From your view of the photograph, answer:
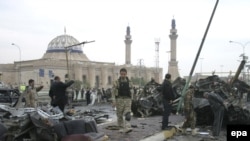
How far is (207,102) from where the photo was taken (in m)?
13.9

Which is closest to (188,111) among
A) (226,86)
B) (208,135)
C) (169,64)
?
(208,135)

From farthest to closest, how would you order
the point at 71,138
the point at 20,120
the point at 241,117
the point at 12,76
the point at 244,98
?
1. the point at 12,76
2. the point at 244,98
3. the point at 241,117
4. the point at 20,120
5. the point at 71,138

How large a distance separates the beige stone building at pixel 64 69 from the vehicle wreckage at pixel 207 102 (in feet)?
254

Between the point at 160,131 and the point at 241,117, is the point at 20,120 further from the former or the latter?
the point at 241,117

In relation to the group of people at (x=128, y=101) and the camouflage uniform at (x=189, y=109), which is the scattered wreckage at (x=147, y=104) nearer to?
the group of people at (x=128, y=101)

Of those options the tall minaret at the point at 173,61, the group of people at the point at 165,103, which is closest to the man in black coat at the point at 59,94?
the group of people at the point at 165,103

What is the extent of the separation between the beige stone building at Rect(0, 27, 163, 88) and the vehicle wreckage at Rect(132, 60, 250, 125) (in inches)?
3044

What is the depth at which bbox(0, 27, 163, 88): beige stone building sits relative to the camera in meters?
99.5

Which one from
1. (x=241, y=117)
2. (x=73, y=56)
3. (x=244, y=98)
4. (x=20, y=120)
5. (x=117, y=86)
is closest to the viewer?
(x=20, y=120)

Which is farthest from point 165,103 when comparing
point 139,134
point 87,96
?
point 87,96

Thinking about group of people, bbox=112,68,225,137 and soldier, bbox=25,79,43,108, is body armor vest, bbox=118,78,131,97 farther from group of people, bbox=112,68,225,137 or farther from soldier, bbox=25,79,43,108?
soldier, bbox=25,79,43,108

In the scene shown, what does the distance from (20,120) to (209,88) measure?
9.38 metres

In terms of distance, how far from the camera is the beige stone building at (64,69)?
99500 millimetres

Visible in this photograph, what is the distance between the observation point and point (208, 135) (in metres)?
12.4
